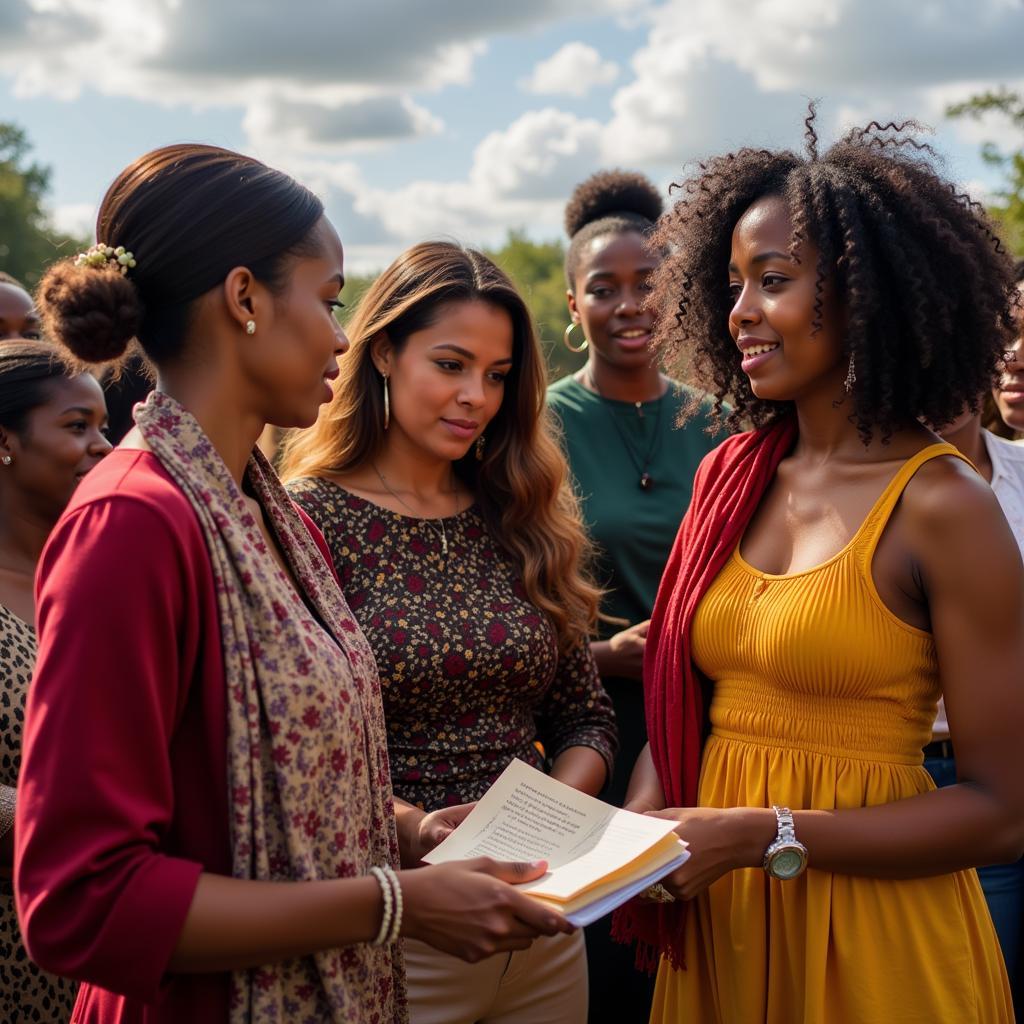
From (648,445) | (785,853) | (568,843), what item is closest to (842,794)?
(785,853)

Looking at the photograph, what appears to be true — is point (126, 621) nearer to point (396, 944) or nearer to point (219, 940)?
point (219, 940)

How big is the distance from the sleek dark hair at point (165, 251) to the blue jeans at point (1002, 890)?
7.33 feet

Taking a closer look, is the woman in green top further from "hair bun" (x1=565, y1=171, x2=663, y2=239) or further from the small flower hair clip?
the small flower hair clip

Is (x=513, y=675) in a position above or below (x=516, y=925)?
above

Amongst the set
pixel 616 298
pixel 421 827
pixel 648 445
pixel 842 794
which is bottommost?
pixel 421 827

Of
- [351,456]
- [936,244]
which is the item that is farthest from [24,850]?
[936,244]

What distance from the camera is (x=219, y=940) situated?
166cm

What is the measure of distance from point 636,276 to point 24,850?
3519mm

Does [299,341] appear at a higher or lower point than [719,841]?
higher

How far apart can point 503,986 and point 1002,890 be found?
52.9 inches

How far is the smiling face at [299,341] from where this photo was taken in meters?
1.97

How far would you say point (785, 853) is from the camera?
230 cm

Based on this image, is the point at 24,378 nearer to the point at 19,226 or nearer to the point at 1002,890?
the point at 1002,890

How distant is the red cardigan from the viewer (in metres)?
1.58
